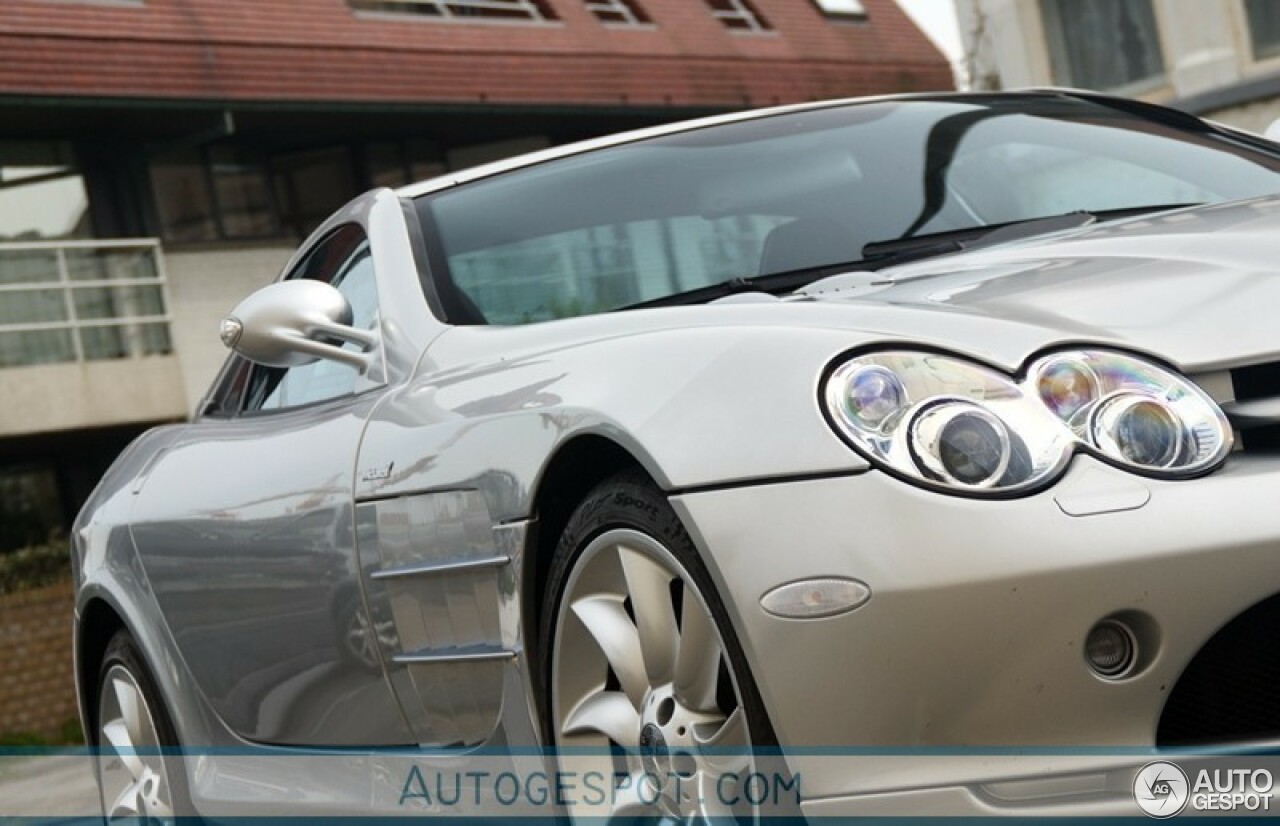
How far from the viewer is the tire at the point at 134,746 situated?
5.12 metres

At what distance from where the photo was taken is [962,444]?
2.88 metres

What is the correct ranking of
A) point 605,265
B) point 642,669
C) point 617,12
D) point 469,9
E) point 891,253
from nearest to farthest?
point 642,669 → point 891,253 → point 605,265 → point 469,9 → point 617,12

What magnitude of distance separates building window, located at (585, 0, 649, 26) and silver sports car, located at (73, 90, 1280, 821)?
2163 centimetres

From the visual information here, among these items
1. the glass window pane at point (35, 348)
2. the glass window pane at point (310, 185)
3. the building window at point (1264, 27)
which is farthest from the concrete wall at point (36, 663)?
the building window at point (1264, 27)

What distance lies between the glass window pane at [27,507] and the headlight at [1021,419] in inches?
754

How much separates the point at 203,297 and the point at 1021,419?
66.9 ft

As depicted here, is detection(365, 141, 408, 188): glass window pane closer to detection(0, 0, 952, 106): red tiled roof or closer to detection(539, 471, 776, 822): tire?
detection(0, 0, 952, 106): red tiled roof

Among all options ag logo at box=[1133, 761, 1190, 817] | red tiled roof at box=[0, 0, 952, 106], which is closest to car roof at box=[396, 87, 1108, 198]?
ag logo at box=[1133, 761, 1190, 817]

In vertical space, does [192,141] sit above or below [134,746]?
above

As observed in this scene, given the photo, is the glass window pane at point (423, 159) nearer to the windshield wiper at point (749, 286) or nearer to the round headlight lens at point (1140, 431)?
the windshield wiper at point (749, 286)

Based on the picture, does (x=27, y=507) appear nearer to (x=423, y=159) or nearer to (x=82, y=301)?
(x=82, y=301)

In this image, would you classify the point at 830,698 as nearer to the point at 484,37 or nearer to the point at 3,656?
the point at 3,656

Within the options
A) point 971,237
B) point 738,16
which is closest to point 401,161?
point 738,16

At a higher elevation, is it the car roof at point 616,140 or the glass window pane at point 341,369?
the car roof at point 616,140
